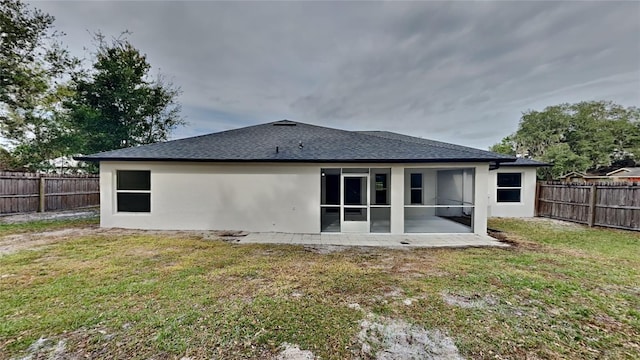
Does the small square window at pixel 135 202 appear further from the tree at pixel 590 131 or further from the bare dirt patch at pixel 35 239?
the tree at pixel 590 131

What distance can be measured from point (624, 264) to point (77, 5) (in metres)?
21.0

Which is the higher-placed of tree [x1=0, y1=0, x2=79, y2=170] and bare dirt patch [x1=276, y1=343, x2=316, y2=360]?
tree [x1=0, y1=0, x2=79, y2=170]

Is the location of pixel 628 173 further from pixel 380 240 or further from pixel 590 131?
pixel 380 240

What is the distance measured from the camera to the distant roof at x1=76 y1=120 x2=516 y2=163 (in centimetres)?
827

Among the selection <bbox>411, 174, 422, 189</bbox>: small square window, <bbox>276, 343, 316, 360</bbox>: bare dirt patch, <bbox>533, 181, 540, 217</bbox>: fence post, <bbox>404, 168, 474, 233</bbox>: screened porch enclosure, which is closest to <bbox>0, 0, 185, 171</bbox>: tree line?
<bbox>411, 174, 422, 189</bbox>: small square window

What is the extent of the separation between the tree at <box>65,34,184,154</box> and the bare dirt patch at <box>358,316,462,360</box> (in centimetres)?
2450

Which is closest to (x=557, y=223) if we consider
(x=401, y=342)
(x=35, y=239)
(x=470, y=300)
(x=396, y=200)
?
(x=396, y=200)

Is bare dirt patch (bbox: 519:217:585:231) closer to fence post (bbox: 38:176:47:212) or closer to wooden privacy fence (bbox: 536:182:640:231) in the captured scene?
wooden privacy fence (bbox: 536:182:640:231)

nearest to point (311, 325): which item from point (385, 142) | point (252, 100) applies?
point (385, 142)

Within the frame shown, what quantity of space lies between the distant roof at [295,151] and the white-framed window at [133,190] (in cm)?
85

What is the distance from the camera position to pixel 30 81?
17.9 metres

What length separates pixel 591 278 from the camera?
466 cm

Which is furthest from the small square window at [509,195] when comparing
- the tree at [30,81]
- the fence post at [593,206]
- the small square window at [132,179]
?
the tree at [30,81]

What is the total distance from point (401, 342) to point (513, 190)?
1316 cm
